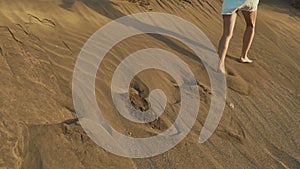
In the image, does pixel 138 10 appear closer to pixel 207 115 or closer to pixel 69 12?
pixel 69 12

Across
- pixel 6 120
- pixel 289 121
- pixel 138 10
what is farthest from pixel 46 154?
pixel 138 10

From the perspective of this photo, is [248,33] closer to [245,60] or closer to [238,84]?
[245,60]

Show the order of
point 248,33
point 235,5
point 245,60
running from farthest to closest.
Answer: point 245,60
point 248,33
point 235,5

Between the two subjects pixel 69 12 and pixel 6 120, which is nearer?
pixel 6 120

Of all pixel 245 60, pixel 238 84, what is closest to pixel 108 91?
pixel 238 84

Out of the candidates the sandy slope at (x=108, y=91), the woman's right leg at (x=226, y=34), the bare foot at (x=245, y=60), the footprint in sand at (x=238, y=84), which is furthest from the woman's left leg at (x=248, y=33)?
the footprint in sand at (x=238, y=84)

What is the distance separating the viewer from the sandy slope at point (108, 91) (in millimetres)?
2828

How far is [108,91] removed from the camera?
352cm

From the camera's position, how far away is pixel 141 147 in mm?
2943

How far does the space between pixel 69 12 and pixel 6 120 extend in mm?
2206

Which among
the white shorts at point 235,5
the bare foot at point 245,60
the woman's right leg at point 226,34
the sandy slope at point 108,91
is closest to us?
the sandy slope at point 108,91

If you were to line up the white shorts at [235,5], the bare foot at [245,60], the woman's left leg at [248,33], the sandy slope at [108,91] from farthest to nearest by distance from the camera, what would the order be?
the bare foot at [245,60]
the woman's left leg at [248,33]
the white shorts at [235,5]
the sandy slope at [108,91]

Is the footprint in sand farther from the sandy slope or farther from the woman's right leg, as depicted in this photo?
the woman's right leg

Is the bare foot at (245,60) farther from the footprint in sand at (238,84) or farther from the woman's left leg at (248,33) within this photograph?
the footprint in sand at (238,84)
